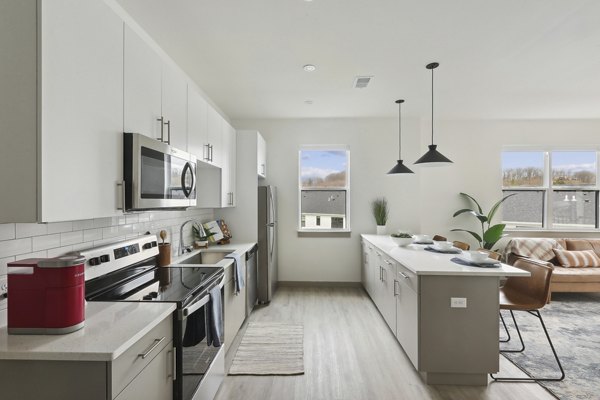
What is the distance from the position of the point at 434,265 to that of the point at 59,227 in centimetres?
258

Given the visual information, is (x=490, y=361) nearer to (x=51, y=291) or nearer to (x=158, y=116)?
(x=51, y=291)

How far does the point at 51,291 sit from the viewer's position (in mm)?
1192

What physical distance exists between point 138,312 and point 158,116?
1220mm

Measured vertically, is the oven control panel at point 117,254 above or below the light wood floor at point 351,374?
above

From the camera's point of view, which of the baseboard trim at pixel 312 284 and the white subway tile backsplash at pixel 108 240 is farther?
the baseboard trim at pixel 312 284

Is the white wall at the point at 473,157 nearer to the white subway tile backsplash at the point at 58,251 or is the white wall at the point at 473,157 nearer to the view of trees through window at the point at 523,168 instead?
the view of trees through window at the point at 523,168

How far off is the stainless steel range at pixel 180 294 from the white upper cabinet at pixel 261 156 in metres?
2.09

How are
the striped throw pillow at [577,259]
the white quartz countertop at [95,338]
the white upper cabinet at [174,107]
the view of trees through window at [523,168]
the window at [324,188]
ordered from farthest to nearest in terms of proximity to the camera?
the view of trees through window at [523,168] < the window at [324,188] < the striped throw pillow at [577,259] < the white upper cabinet at [174,107] < the white quartz countertop at [95,338]

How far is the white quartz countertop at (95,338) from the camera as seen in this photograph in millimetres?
1069

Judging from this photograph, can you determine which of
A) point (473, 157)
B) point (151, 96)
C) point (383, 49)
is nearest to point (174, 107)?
point (151, 96)

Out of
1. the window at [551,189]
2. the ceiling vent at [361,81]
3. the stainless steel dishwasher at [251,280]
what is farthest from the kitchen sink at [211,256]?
the window at [551,189]

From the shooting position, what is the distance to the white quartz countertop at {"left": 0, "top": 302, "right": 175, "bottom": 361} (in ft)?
3.51

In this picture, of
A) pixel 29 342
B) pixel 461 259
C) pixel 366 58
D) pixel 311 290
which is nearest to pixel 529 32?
pixel 366 58

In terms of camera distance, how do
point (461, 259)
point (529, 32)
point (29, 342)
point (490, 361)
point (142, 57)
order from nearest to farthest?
1. point (29, 342)
2. point (142, 57)
3. point (490, 361)
4. point (529, 32)
5. point (461, 259)
